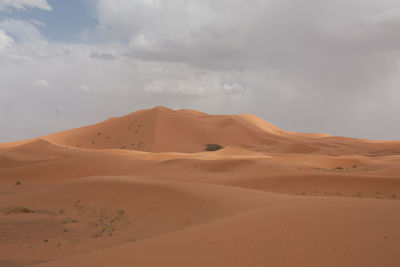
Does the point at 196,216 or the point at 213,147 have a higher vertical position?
the point at 213,147

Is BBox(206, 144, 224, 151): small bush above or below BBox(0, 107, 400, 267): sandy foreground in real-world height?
above

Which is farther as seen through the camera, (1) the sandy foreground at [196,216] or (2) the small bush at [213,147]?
(2) the small bush at [213,147]

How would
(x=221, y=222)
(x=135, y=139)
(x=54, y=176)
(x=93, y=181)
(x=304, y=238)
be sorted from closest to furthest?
(x=304, y=238), (x=221, y=222), (x=93, y=181), (x=54, y=176), (x=135, y=139)

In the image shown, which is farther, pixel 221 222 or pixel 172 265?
pixel 221 222

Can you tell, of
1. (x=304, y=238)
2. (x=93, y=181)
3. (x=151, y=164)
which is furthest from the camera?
(x=151, y=164)

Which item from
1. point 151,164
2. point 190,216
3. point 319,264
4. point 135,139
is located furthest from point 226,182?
point 135,139

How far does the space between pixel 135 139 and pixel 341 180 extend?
29.5 m

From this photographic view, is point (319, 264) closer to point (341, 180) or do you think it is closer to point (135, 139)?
point (341, 180)

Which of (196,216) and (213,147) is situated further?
(213,147)

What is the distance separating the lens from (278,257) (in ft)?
16.9

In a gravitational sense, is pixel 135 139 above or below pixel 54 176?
above

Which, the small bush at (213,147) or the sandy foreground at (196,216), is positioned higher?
the small bush at (213,147)

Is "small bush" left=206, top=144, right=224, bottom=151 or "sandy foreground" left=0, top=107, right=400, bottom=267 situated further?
"small bush" left=206, top=144, right=224, bottom=151

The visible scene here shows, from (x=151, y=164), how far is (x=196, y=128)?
2412 centimetres
